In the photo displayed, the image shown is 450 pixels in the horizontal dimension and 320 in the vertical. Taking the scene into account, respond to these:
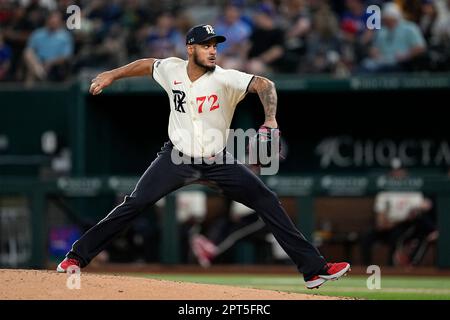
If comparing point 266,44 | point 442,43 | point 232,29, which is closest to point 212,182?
point 442,43

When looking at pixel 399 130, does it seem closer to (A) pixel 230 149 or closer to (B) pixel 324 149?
(B) pixel 324 149

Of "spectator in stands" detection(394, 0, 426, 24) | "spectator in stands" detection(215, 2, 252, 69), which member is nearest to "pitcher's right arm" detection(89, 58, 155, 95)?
"spectator in stands" detection(215, 2, 252, 69)

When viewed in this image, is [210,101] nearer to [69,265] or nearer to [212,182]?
[212,182]

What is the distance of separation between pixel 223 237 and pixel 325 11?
3418mm

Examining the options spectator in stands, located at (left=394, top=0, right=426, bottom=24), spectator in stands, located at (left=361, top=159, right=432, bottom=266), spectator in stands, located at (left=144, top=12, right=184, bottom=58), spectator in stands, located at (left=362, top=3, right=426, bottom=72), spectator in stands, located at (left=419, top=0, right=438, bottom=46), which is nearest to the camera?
spectator in stands, located at (left=361, top=159, right=432, bottom=266)

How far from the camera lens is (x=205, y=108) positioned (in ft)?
24.2

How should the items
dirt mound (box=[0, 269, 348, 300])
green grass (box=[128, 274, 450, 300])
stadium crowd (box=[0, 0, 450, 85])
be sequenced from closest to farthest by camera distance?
dirt mound (box=[0, 269, 348, 300]) < green grass (box=[128, 274, 450, 300]) < stadium crowd (box=[0, 0, 450, 85])

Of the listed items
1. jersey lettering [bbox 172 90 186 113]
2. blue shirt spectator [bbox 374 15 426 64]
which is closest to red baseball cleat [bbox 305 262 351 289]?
jersey lettering [bbox 172 90 186 113]

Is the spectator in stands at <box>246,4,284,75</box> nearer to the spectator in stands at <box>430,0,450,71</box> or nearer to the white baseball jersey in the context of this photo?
the spectator in stands at <box>430,0,450,71</box>

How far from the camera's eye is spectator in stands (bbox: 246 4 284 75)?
14.2 meters

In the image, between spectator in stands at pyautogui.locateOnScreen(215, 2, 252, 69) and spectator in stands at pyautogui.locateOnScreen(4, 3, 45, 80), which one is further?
spectator in stands at pyautogui.locateOnScreen(4, 3, 45, 80)

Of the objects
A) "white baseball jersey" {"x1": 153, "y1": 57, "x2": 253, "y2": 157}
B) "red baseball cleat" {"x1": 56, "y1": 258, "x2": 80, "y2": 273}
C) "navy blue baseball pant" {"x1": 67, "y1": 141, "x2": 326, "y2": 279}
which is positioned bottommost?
"red baseball cleat" {"x1": 56, "y1": 258, "x2": 80, "y2": 273}

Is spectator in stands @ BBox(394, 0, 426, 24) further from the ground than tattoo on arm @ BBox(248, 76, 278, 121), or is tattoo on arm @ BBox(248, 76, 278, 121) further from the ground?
spectator in stands @ BBox(394, 0, 426, 24)

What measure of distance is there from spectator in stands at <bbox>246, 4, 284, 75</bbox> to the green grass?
10.1ft
